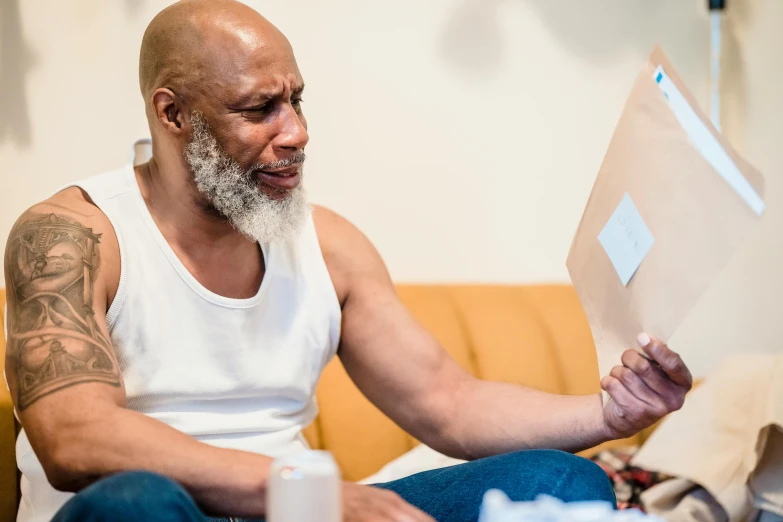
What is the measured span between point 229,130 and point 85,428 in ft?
1.57

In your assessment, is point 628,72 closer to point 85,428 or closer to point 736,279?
point 736,279

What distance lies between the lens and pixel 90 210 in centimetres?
119

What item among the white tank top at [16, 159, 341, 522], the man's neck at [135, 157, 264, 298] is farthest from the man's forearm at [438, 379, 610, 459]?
the man's neck at [135, 157, 264, 298]

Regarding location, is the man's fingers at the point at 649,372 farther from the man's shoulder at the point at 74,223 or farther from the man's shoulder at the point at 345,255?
the man's shoulder at the point at 74,223

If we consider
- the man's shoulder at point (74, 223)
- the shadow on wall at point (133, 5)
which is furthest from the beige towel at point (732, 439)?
the shadow on wall at point (133, 5)

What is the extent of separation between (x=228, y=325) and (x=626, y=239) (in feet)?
1.83

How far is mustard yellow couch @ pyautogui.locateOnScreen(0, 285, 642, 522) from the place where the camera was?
64.8 inches

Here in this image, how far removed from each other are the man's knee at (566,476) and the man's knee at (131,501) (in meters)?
0.43

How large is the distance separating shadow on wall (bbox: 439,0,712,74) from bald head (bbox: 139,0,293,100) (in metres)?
0.78

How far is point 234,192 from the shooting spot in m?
1.25

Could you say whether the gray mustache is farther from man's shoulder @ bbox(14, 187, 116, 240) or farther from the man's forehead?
man's shoulder @ bbox(14, 187, 116, 240)

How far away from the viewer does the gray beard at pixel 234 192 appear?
1242 millimetres

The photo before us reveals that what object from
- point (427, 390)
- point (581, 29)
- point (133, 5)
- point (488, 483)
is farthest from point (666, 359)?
point (133, 5)

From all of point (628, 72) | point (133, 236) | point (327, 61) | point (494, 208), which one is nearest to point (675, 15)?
point (628, 72)
